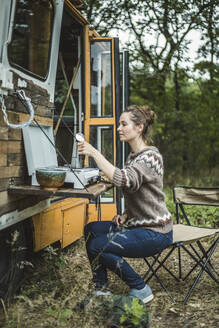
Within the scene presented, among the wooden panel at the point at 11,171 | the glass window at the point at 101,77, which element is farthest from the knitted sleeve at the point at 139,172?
the glass window at the point at 101,77

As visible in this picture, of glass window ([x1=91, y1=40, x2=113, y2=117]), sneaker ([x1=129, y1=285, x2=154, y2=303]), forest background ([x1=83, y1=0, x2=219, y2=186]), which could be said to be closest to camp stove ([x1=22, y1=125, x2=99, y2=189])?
sneaker ([x1=129, y1=285, x2=154, y2=303])

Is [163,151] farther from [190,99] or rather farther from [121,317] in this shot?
[121,317]

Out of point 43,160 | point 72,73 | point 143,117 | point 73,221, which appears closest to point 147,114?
point 143,117

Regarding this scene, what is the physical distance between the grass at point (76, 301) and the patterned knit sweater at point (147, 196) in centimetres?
62

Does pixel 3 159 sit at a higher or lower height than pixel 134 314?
higher

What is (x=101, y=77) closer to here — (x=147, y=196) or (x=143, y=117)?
(x=143, y=117)

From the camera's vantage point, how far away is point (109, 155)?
4.66m

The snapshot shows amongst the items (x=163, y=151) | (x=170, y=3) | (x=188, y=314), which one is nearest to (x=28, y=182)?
(x=188, y=314)

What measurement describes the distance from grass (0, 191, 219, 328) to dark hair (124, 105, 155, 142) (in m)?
1.06

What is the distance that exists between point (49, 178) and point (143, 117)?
2.70 ft

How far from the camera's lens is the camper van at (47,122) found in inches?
101

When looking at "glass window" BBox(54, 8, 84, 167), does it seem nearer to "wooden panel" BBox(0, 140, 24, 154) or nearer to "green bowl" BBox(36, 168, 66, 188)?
"wooden panel" BBox(0, 140, 24, 154)

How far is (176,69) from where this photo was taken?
829 centimetres

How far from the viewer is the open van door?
454cm
